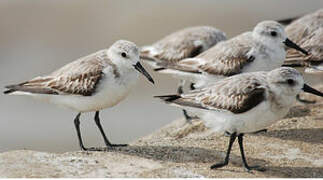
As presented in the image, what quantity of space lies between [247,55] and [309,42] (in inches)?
68.1

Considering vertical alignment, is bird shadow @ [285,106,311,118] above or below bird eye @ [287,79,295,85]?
above

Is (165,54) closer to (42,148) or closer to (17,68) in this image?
(42,148)

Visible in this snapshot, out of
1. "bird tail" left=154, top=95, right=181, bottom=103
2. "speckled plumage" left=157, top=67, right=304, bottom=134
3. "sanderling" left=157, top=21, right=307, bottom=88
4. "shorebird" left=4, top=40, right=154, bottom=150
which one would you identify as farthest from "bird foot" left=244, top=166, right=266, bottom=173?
"sanderling" left=157, top=21, right=307, bottom=88

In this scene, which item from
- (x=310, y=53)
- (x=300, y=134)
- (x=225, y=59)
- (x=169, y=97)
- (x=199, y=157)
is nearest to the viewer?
(x=169, y=97)

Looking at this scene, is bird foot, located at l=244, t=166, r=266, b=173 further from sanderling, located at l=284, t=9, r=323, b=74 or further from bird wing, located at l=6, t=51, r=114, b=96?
sanderling, located at l=284, t=9, r=323, b=74

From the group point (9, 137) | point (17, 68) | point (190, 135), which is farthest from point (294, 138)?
point (17, 68)

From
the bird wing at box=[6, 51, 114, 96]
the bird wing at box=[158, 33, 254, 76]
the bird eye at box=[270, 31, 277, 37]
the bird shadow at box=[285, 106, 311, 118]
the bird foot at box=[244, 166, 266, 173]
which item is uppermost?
the bird eye at box=[270, 31, 277, 37]

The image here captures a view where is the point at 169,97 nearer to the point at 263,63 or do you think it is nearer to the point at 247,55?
the point at 247,55

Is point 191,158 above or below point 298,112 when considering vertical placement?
below

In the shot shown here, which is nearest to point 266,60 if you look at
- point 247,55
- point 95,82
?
point 247,55

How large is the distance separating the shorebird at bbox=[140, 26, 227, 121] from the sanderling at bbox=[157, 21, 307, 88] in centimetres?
127

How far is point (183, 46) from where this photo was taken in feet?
43.8

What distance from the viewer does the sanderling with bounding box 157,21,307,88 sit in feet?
37.5

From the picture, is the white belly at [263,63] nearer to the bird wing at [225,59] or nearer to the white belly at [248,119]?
the bird wing at [225,59]
